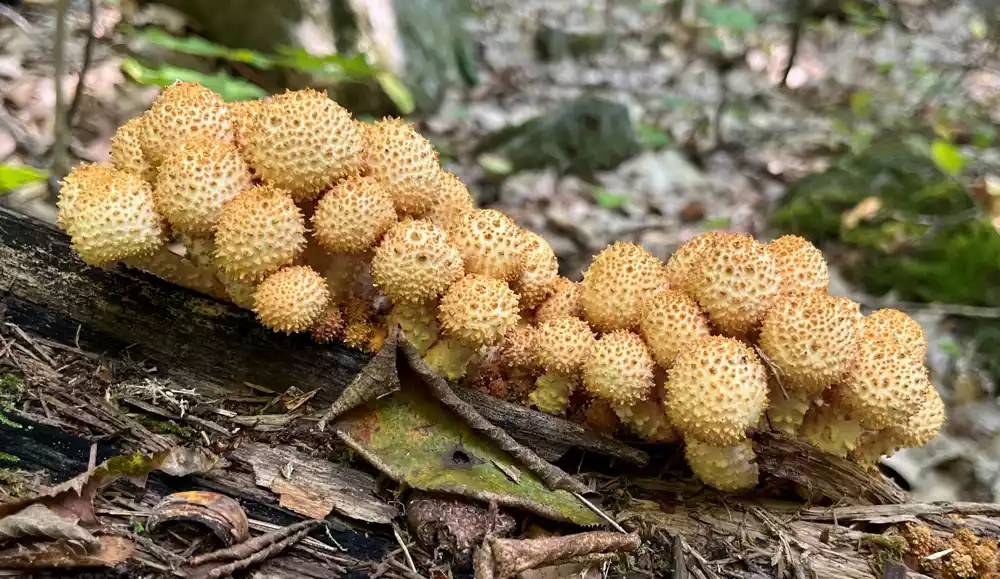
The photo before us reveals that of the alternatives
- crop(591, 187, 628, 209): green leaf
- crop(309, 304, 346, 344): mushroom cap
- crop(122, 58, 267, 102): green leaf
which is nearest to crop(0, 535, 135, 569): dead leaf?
crop(309, 304, 346, 344): mushroom cap

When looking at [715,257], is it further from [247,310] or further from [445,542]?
[247,310]

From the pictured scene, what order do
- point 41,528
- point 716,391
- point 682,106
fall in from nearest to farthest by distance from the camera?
point 41,528 → point 716,391 → point 682,106

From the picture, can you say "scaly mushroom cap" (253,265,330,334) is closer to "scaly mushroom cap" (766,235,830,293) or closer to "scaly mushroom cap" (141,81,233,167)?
"scaly mushroom cap" (141,81,233,167)

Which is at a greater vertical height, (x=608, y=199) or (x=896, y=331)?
(x=896, y=331)

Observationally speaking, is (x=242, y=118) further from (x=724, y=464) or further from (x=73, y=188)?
(x=724, y=464)

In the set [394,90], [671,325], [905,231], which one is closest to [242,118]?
[671,325]

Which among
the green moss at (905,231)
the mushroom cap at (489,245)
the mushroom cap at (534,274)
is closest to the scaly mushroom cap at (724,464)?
the mushroom cap at (534,274)

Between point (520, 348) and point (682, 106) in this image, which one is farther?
point (682, 106)
